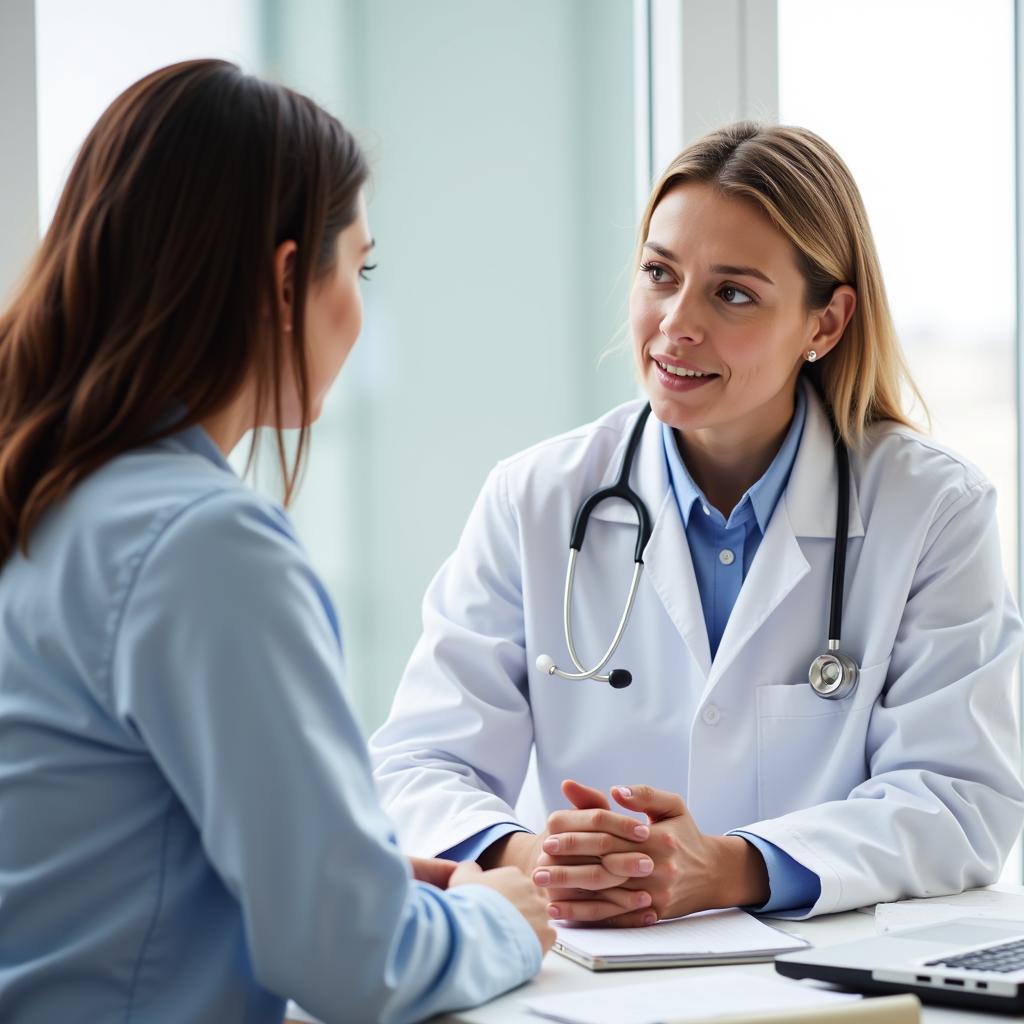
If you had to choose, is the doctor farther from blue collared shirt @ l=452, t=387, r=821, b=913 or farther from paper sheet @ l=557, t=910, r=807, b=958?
paper sheet @ l=557, t=910, r=807, b=958

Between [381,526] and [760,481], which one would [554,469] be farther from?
[381,526]

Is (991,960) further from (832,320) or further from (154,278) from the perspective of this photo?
(832,320)

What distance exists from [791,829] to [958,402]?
1506 mm

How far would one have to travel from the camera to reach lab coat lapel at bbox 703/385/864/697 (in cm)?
159

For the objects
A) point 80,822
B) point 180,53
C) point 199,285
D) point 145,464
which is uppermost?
point 180,53

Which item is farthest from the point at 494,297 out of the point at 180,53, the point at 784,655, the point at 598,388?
the point at 784,655

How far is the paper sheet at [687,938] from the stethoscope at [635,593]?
0.35m

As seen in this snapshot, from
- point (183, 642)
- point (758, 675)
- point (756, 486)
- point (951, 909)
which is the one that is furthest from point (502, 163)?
point (183, 642)

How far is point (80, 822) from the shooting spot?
36.4 inches

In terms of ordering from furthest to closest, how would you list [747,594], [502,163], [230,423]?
[502,163] < [747,594] < [230,423]

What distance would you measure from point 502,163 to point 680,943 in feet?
4.82

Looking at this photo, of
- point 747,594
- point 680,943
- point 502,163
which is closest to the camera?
point 680,943

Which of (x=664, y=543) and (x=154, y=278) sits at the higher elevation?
(x=154, y=278)

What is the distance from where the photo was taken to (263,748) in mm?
877
